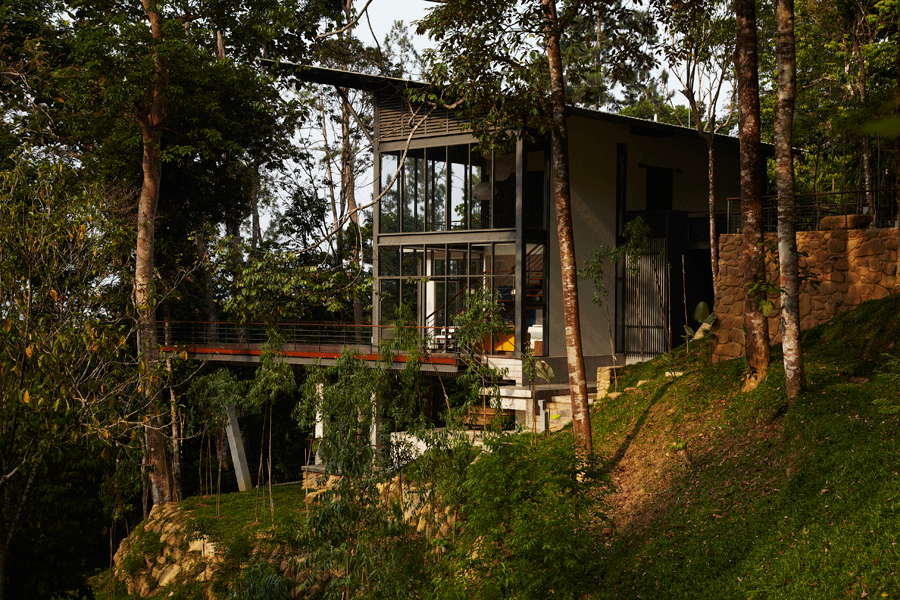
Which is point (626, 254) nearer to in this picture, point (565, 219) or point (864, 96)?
point (565, 219)

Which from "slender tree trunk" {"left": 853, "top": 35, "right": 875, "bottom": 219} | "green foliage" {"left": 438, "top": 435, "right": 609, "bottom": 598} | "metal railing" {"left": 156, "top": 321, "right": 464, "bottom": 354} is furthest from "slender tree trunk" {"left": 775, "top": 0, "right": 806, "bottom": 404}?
"slender tree trunk" {"left": 853, "top": 35, "right": 875, "bottom": 219}

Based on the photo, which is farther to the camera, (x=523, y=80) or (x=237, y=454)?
(x=237, y=454)

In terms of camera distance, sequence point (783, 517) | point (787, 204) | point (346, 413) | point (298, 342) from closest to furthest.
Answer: point (783, 517) → point (787, 204) → point (346, 413) → point (298, 342)

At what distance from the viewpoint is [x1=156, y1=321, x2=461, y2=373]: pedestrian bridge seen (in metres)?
16.3

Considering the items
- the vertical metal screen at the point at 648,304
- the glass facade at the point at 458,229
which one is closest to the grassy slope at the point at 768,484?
the vertical metal screen at the point at 648,304

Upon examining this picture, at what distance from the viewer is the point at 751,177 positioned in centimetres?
961

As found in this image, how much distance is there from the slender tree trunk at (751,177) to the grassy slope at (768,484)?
47 cm

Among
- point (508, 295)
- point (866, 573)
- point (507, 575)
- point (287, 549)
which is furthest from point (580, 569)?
point (508, 295)

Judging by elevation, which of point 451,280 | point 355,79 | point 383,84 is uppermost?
point 355,79

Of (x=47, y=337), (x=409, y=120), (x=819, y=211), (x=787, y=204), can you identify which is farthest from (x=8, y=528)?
(x=819, y=211)

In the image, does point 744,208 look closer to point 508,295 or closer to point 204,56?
point 508,295

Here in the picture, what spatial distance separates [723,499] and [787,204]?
138 inches

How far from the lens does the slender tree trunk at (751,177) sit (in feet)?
30.4

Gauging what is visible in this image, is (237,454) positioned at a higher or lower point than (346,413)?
lower
